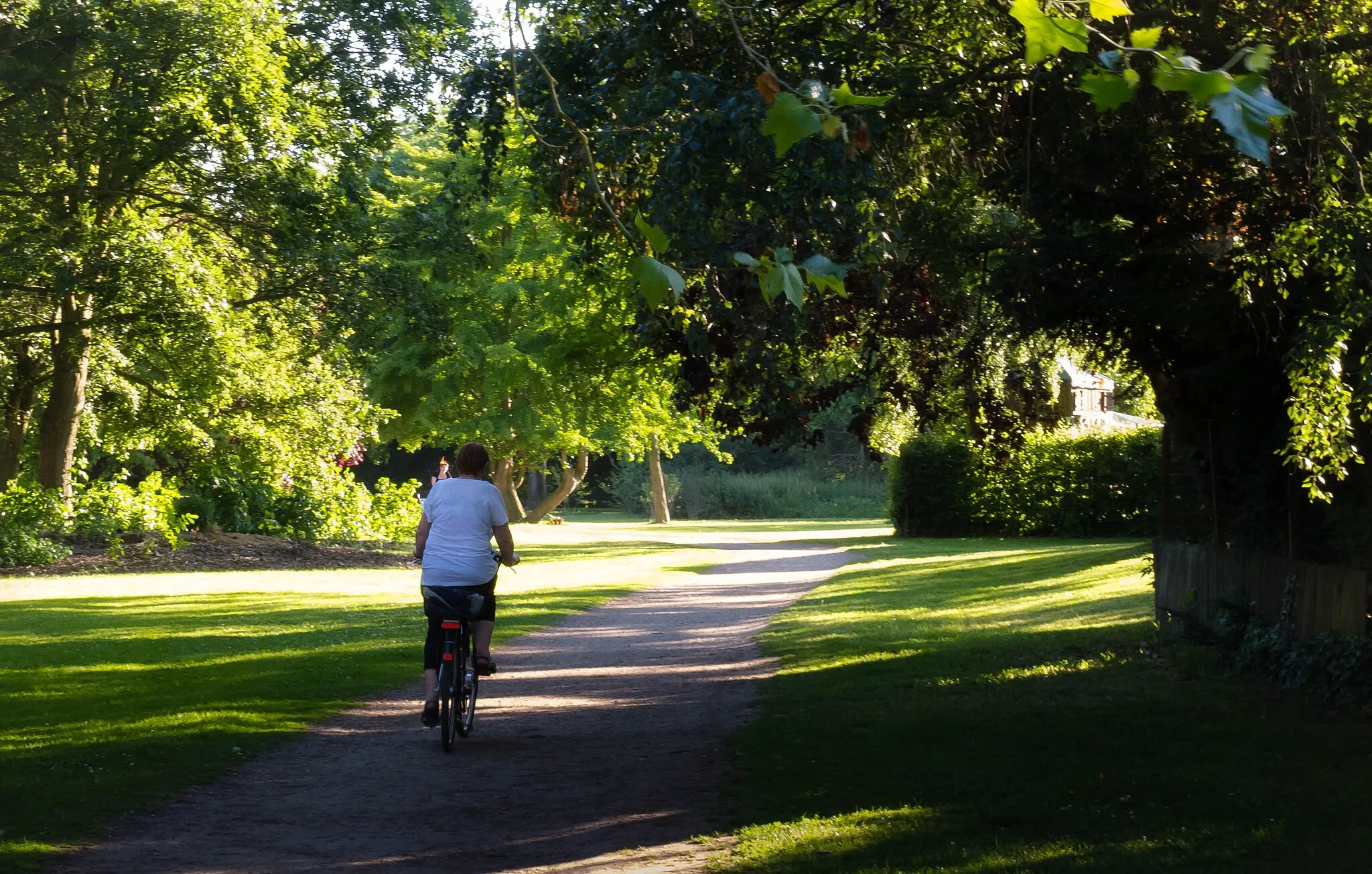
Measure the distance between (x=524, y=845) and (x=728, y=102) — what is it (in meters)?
3.97

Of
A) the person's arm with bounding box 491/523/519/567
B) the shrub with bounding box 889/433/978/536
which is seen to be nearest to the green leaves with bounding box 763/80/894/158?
the person's arm with bounding box 491/523/519/567

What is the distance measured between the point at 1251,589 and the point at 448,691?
7.03 m

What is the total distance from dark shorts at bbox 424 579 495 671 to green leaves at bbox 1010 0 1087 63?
6.56 metres

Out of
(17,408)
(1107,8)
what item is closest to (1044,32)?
(1107,8)

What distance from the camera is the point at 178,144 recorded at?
73.5ft

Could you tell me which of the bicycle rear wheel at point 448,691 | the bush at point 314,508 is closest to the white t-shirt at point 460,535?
the bicycle rear wheel at point 448,691

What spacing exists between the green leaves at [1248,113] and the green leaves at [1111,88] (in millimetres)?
268

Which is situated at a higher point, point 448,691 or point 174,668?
point 448,691

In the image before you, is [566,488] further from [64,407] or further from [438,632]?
[438,632]

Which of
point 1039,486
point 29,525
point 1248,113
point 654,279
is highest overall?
point 1248,113

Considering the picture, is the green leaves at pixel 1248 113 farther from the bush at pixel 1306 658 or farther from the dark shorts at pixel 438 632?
the bush at pixel 1306 658

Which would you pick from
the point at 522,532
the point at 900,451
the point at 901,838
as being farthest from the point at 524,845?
the point at 522,532

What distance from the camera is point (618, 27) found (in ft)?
33.6

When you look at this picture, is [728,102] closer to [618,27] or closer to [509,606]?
[618,27]
